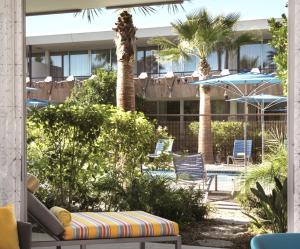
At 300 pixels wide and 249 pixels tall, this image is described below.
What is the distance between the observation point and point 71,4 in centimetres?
749

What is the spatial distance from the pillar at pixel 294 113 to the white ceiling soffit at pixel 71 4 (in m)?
2.52

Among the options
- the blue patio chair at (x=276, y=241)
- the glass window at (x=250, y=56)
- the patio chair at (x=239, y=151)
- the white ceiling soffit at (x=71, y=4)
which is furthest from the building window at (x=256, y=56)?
the blue patio chair at (x=276, y=241)

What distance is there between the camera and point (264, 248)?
280cm

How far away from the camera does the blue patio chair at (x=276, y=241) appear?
2818 mm

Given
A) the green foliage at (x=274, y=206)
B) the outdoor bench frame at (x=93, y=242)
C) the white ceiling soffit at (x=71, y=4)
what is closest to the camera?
the outdoor bench frame at (x=93, y=242)

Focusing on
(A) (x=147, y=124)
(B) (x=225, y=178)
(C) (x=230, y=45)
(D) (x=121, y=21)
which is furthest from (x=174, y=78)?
(A) (x=147, y=124)

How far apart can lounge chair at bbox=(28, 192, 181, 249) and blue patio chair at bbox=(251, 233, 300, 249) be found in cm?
174

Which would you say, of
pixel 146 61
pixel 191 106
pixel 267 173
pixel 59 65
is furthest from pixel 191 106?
pixel 267 173

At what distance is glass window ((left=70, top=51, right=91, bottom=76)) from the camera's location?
21.7m

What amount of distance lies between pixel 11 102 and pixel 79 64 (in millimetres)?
17150

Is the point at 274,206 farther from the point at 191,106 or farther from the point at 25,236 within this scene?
the point at 191,106

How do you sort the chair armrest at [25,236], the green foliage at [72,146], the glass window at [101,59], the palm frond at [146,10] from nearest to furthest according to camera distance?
the chair armrest at [25,236], the green foliage at [72,146], the palm frond at [146,10], the glass window at [101,59]

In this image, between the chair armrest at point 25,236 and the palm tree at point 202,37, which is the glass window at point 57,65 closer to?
the palm tree at point 202,37

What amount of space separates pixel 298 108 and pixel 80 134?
3693mm
